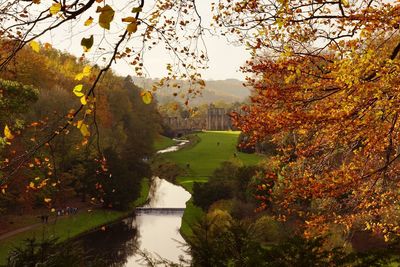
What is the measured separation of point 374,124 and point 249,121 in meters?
2.69

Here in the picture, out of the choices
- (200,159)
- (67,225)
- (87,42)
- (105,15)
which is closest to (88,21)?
(87,42)

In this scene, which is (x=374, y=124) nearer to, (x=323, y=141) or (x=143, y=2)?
(x=323, y=141)

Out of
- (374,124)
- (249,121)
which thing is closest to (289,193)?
(249,121)

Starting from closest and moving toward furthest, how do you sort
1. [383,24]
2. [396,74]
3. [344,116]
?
[396,74] → [383,24] → [344,116]

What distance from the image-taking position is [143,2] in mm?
4305

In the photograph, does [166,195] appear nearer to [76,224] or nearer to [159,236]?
[159,236]

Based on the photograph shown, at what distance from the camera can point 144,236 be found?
33.0 m

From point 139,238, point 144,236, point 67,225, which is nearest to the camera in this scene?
point 139,238

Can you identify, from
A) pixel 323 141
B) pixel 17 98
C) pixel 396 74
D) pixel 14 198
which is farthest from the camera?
pixel 14 198

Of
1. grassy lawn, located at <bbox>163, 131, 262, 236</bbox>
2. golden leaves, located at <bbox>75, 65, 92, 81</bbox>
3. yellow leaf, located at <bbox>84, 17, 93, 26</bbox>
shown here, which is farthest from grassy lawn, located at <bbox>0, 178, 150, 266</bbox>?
yellow leaf, located at <bbox>84, 17, 93, 26</bbox>

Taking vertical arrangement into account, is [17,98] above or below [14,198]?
above

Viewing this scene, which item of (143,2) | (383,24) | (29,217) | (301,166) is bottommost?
(29,217)

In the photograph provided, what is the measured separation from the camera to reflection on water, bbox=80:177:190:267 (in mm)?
28842

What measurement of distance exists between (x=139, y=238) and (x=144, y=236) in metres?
0.73
